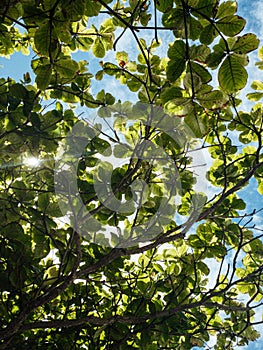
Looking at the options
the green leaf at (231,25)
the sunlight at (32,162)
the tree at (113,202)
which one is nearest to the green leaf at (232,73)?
the green leaf at (231,25)

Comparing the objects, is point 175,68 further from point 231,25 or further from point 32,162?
point 32,162

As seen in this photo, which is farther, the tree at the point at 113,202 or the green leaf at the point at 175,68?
the tree at the point at 113,202

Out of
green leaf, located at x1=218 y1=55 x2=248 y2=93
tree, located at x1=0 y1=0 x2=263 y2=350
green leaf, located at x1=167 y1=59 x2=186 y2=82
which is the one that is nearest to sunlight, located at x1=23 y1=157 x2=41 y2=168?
tree, located at x1=0 y1=0 x2=263 y2=350

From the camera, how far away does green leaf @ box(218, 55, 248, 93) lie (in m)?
1.17

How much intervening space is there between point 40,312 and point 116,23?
219cm

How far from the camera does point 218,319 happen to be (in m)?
2.88

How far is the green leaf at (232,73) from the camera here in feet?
3.83

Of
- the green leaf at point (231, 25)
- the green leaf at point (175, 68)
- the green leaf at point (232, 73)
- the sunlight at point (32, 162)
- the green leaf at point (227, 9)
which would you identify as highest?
the sunlight at point (32, 162)

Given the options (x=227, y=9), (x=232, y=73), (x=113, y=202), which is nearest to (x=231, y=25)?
(x=227, y=9)

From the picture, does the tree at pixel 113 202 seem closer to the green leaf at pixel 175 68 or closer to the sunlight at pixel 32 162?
the sunlight at pixel 32 162

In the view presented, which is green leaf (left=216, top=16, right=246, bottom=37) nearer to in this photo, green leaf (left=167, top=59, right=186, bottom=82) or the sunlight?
green leaf (left=167, top=59, right=186, bottom=82)

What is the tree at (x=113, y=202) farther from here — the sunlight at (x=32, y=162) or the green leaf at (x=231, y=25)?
the green leaf at (x=231, y=25)

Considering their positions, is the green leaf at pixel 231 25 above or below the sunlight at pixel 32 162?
below

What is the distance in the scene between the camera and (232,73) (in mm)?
1175
